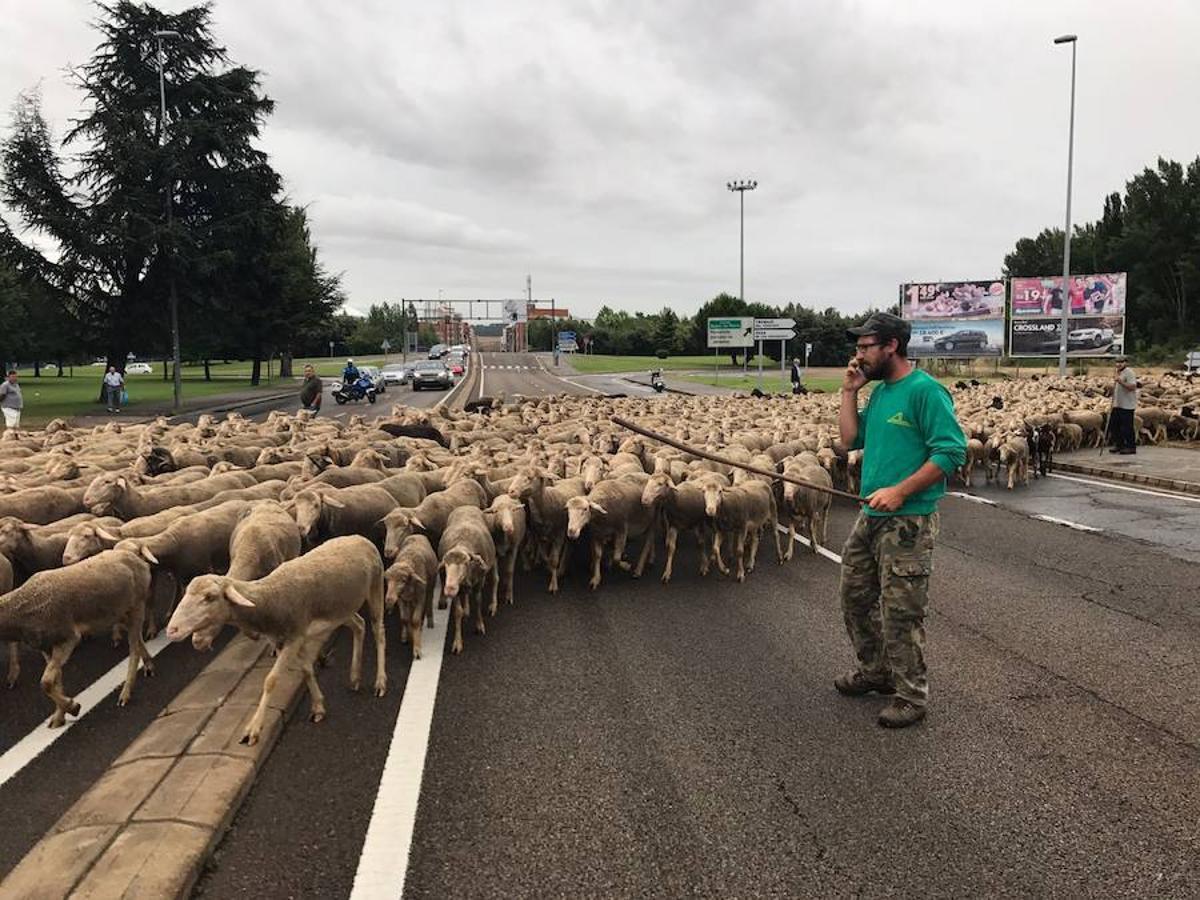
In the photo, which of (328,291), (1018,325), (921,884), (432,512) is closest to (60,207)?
(328,291)

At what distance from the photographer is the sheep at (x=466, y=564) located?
6457mm

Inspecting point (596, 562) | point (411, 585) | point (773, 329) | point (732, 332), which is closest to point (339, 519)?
point (411, 585)

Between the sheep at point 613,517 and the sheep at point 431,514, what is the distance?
3.57 ft

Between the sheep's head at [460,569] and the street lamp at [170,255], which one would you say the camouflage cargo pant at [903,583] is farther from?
the street lamp at [170,255]

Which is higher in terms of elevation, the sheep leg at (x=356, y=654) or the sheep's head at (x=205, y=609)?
the sheep's head at (x=205, y=609)

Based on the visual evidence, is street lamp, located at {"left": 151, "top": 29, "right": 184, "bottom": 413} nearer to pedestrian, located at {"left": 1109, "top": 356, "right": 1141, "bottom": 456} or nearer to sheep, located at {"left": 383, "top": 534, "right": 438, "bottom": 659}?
sheep, located at {"left": 383, "top": 534, "right": 438, "bottom": 659}

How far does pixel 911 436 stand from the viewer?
5113mm

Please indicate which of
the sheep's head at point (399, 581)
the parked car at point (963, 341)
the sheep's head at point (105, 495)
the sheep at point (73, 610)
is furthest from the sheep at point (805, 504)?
the parked car at point (963, 341)

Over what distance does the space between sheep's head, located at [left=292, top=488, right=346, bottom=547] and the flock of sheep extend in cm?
2

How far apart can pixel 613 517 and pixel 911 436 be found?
13.5 feet

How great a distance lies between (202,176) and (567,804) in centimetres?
4170

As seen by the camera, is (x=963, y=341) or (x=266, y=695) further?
(x=963, y=341)

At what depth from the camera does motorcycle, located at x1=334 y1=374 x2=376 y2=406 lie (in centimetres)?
3794

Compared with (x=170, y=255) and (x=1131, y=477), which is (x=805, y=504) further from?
(x=170, y=255)
